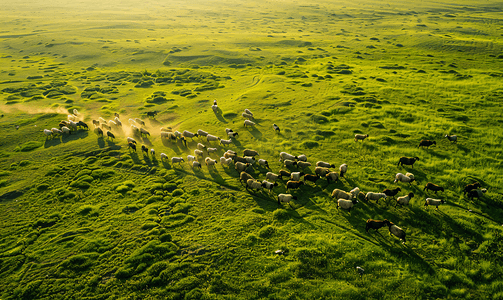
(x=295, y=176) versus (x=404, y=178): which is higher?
(x=404, y=178)

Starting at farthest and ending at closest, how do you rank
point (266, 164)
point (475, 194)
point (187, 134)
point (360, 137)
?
point (187, 134)
point (360, 137)
point (266, 164)
point (475, 194)

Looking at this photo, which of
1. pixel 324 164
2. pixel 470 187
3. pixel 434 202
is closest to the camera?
pixel 434 202

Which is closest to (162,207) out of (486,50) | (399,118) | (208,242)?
(208,242)

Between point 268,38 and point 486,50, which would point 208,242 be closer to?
point 486,50

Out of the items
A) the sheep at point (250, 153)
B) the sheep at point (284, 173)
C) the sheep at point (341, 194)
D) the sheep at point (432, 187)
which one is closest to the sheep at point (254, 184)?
the sheep at point (284, 173)

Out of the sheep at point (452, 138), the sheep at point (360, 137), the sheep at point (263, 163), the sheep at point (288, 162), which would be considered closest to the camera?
the sheep at point (288, 162)

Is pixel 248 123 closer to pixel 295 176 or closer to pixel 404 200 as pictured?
pixel 295 176

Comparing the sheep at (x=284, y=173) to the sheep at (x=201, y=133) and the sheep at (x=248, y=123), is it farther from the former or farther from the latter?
the sheep at (x=201, y=133)

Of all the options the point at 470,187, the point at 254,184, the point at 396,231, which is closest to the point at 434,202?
the point at 470,187

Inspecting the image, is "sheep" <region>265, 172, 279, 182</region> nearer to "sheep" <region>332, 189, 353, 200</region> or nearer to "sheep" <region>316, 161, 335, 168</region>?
"sheep" <region>316, 161, 335, 168</region>
